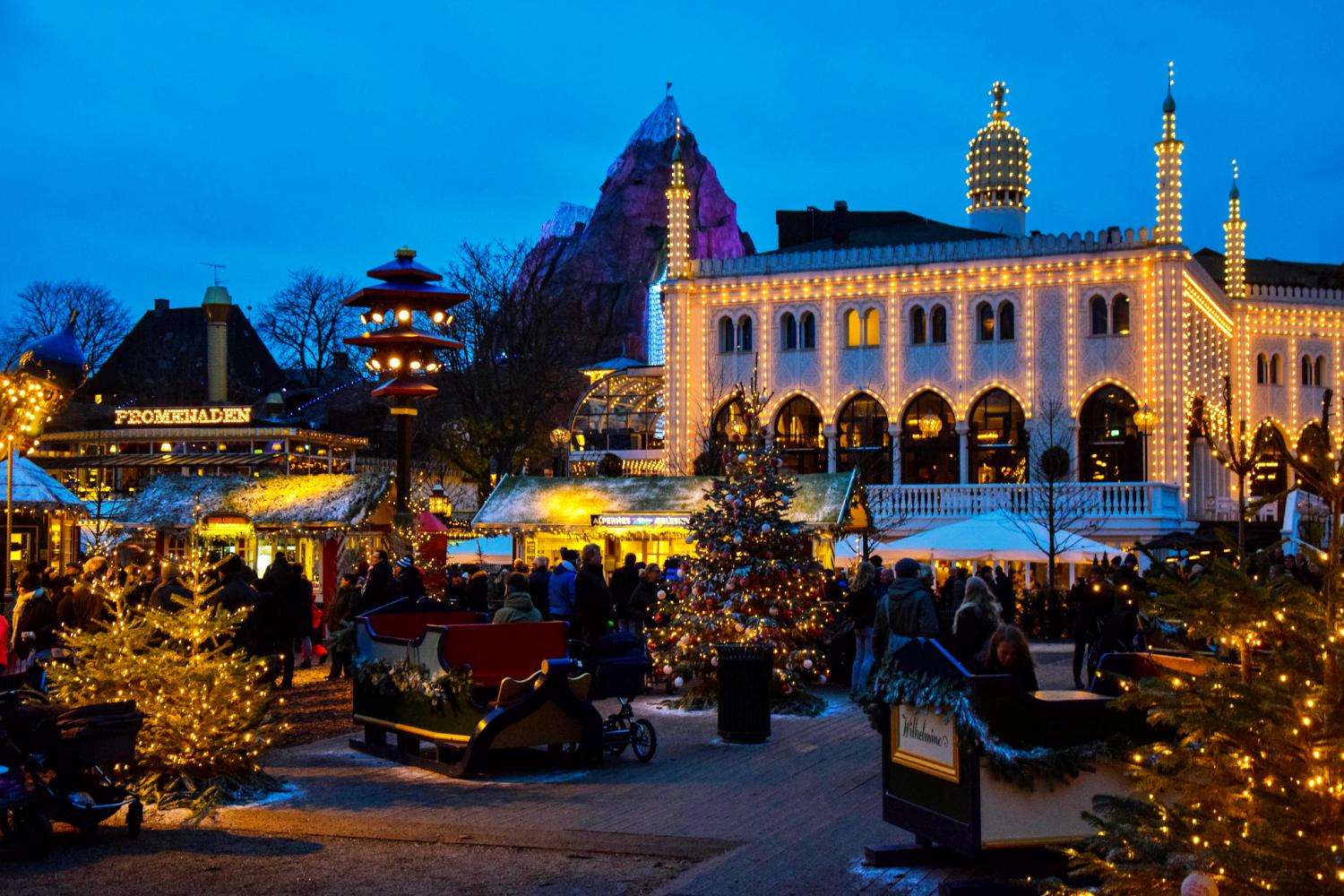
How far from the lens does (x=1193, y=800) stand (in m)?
5.08

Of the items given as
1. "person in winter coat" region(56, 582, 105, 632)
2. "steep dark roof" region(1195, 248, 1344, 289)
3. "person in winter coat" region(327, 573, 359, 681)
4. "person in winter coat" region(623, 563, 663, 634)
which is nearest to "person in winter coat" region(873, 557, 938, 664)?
"person in winter coat" region(623, 563, 663, 634)

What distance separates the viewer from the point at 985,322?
1761 inches

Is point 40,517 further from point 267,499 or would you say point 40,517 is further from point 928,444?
point 928,444

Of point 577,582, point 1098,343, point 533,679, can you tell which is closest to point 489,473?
point 1098,343

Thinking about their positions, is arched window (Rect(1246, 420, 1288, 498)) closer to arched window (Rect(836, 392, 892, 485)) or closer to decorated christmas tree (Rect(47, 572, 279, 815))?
arched window (Rect(836, 392, 892, 485))

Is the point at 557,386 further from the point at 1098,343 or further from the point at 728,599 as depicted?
the point at 728,599

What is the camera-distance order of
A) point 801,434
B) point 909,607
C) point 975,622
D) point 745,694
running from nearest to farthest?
point 975,622, point 745,694, point 909,607, point 801,434

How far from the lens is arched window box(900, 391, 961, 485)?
148 feet

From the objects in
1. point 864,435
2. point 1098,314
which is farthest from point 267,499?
point 1098,314

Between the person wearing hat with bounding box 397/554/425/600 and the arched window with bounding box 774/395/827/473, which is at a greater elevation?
the arched window with bounding box 774/395/827/473

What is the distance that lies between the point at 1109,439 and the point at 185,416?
99.8ft

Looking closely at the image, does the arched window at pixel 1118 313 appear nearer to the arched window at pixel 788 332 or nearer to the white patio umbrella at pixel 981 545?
the arched window at pixel 788 332

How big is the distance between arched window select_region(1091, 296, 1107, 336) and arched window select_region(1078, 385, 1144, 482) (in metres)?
1.58

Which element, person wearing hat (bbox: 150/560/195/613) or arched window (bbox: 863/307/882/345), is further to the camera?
arched window (bbox: 863/307/882/345)
